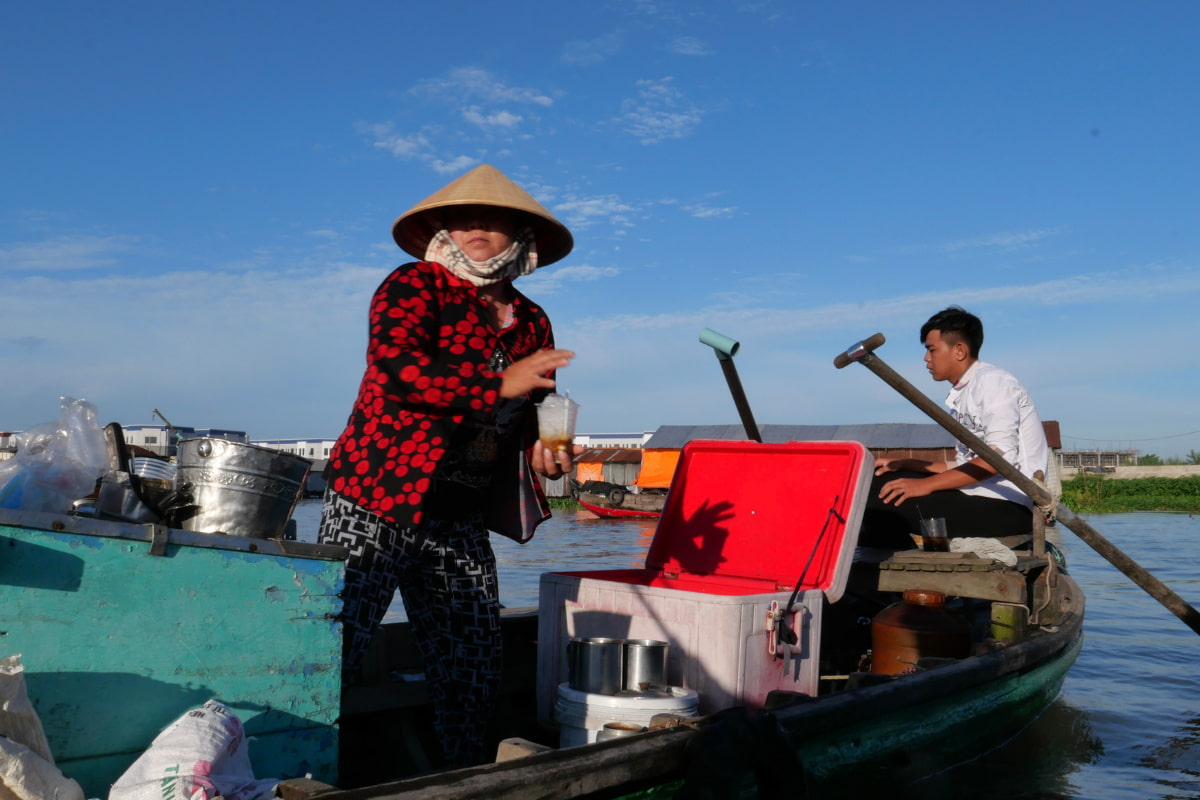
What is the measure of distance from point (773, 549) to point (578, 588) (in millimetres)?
963

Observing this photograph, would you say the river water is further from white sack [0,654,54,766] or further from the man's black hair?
white sack [0,654,54,766]

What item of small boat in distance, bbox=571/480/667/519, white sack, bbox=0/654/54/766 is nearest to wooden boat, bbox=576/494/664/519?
small boat in distance, bbox=571/480/667/519

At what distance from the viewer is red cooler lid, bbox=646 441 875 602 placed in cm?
375

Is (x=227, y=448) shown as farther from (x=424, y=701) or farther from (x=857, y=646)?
(x=857, y=646)

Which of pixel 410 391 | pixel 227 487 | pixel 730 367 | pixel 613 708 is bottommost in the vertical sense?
pixel 613 708

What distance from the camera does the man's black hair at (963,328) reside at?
518cm

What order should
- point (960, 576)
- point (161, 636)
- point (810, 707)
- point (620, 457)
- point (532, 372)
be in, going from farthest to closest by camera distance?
point (620, 457)
point (960, 576)
point (810, 707)
point (532, 372)
point (161, 636)

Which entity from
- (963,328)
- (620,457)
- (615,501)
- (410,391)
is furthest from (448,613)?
(620,457)

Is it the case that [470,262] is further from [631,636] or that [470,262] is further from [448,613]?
[631,636]

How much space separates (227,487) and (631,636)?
4.85 feet

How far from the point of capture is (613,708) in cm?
276

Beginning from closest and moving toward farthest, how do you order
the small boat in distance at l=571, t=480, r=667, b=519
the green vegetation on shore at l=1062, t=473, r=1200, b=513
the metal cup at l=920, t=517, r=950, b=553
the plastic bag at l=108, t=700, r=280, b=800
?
1. the plastic bag at l=108, t=700, r=280, b=800
2. the metal cup at l=920, t=517, r=950, b=553
3. the small boat in distance at l=571, t=480, r=667, b=519
4. the green vegetation on shore at l=1062, t=473, r=1200, b=513

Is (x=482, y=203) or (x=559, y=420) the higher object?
(x=482, y=203)

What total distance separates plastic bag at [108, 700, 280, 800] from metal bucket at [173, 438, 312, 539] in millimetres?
631
